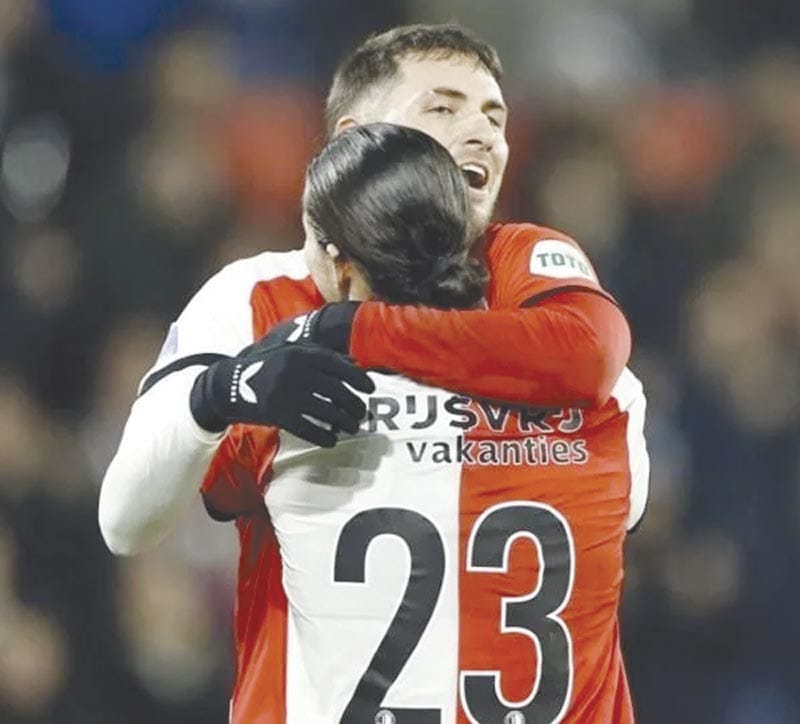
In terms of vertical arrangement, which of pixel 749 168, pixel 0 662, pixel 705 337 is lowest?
pixel 0 662

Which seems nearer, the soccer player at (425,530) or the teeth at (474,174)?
the soccer player at (425,530)

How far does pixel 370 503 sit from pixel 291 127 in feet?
9.60

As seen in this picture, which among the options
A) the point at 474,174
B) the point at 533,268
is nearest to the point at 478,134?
the point at 474,174

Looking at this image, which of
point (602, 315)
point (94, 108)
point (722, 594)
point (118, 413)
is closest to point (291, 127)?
point (94, 108)

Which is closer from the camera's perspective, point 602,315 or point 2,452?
point 602,315

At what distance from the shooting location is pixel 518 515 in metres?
2.09

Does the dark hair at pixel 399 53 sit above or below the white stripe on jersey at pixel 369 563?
above

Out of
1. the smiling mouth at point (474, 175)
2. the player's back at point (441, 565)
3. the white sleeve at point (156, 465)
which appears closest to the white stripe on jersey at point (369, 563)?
the player's back at point (441, 565)

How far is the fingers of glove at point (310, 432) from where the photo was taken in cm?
201

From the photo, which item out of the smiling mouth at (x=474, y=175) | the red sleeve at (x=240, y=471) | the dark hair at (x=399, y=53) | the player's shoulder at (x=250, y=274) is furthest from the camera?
the dark hair at (x=399, y=53)

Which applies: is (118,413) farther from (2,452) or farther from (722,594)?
(722,594)

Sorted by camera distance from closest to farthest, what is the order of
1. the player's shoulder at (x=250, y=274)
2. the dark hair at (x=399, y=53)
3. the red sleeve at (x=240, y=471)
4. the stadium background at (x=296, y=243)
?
the red sleeve at (x=240, y=471)
the player's shoulder at (x=250, y=274)
the dark hair at (x=399, y=53)
the stadium background at (x=296, y=243)

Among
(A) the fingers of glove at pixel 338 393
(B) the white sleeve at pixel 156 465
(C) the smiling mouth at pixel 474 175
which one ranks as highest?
(C) the smiling mouth at pixel 474 175

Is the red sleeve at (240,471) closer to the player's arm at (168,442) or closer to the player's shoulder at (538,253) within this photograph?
the player's arm at (168,442)
